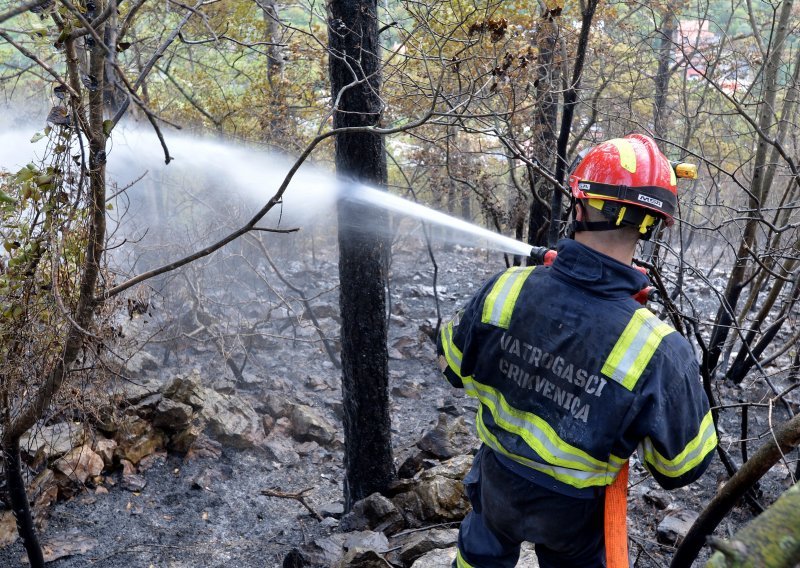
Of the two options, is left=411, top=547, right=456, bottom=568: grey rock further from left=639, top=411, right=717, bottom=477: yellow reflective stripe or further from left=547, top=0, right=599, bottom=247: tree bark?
left=547, top=0, right=599, bottom=247: tree bark

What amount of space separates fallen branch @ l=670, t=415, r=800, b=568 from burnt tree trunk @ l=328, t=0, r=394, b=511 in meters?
2.27

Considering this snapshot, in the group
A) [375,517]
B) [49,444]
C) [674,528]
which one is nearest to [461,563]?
[375,517]

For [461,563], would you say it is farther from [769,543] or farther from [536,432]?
[769,543]

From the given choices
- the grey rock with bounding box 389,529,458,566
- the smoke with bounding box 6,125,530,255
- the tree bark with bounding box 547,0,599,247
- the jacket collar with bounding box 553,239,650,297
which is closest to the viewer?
the jacket collar with bounding box 553,239,650,297

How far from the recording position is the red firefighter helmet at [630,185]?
89.1 inches

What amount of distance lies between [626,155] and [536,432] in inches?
41.1

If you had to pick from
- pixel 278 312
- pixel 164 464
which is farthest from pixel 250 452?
pixel 278 312

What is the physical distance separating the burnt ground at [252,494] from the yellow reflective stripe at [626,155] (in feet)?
6.13

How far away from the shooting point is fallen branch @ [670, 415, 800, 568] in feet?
7.73

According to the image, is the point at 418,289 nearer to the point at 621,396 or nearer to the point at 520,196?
the point at 520,196

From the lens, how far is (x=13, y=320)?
3.01m

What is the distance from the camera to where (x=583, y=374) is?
2.20m

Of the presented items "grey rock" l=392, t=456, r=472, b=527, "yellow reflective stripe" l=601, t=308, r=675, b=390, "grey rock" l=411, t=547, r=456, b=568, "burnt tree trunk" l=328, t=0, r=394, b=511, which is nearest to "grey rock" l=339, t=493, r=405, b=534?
"grey rock" l=392, t=456, r=472, b=527

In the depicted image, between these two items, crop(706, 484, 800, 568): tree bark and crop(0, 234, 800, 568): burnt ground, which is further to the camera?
crop(0, 234, 800, 568): burnt ground
